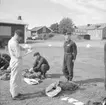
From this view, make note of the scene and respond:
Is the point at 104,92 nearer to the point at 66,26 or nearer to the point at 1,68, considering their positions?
the point at 1,68

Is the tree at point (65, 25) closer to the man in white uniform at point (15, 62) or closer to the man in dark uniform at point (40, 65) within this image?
the man in dark uniform at point (40, 65)

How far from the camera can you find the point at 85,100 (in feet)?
16.8

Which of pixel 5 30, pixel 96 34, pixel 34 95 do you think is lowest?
pixel 34 95

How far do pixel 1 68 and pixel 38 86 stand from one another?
255cm

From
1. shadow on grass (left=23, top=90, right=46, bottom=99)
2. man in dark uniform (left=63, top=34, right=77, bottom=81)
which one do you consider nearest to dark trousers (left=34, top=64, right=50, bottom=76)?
man in dark uniform (left=63, top=34, right=77, bottom=81)

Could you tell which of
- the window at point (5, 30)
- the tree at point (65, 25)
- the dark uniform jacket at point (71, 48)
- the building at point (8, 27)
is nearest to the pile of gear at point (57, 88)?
the dark uniform jacket at point (71, 48)

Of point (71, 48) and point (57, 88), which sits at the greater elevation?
point (71, 48)

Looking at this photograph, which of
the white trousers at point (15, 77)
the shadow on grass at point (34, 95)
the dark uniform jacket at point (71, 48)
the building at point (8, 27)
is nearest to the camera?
the white trousers at point (15, 77)

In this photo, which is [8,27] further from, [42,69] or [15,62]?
[15,62]

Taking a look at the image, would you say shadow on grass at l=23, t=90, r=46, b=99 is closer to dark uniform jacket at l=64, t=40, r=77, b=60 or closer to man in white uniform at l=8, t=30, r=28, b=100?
man in white uniform at l=8, t=30, r=28, b=100

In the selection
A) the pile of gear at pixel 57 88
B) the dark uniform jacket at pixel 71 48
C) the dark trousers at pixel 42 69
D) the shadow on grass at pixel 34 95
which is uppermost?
the dark uniform jacket at pixel 71 48

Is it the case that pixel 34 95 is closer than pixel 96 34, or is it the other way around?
pixel 34 95

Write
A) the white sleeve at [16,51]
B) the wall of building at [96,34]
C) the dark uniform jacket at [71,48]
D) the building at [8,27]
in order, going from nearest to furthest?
the white sleeve at [16,51] → the dark uniform jacket at [71,48] → the building at [8,27] → the wall of building at [96,34]

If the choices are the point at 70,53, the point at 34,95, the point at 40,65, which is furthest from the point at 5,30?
the point at 34,95
